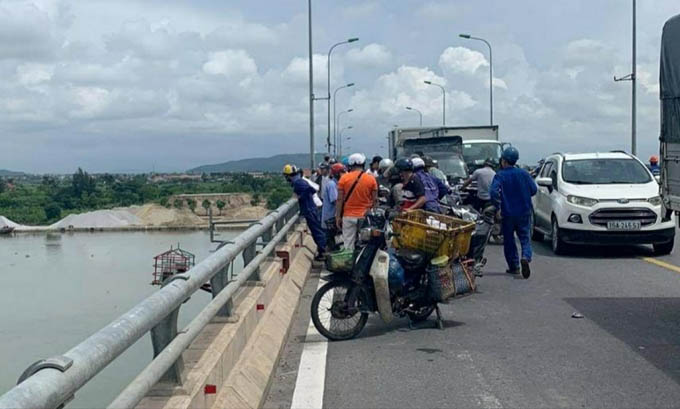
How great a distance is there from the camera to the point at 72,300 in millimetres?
26109

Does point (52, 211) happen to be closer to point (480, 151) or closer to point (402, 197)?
point (480, 151)

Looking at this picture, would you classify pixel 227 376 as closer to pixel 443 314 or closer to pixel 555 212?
pixel 443 314

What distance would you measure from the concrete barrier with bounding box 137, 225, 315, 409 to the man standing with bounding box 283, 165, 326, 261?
4412 millimetres

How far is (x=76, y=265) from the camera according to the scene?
41375 millimetres

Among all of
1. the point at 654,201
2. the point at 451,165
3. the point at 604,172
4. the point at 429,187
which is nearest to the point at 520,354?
the point at 429,187

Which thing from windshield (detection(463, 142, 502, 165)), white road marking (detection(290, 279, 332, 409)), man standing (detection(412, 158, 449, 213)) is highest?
windshield (detection(463, 142, 502, 165))

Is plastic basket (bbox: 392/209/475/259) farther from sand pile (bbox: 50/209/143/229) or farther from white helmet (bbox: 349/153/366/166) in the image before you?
sand pile (bbox: 50/209/143/229)

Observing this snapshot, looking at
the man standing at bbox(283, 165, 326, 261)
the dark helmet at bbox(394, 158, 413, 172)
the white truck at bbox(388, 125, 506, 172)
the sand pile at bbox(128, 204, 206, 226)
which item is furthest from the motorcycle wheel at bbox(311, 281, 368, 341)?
the sand pile at bbox(128, 204, 206, 226)

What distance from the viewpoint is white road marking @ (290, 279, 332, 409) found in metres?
5.86

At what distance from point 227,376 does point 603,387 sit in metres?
2.83

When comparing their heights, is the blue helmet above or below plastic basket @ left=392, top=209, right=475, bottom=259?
above

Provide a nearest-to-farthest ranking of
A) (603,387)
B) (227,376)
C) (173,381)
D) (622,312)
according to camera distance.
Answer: (173,381), (227,376), (603,387), (622,312)

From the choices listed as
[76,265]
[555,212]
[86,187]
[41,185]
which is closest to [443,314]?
[555,212]

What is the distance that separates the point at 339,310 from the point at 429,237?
1244 millimetres
